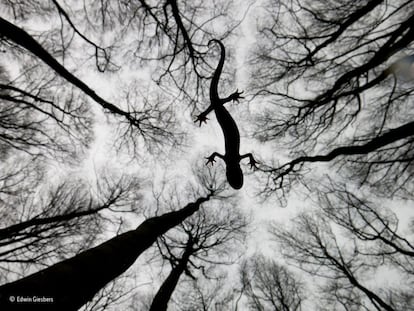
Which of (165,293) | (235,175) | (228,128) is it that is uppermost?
(228,128)

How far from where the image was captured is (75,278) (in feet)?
7.31

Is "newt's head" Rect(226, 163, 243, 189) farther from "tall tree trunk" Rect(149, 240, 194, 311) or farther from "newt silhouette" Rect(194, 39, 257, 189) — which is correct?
"tall tree trunk" Rect(149, 240, 194, 311)

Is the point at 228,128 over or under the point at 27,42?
under

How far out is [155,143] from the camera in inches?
268

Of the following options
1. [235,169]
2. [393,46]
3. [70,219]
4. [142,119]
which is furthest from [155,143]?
[393,46]

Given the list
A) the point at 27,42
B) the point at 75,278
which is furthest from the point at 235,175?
the point at 27,42

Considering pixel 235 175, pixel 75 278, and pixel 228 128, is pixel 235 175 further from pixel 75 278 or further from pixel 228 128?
pixel 75 278

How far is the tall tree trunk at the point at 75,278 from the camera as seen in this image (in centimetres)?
170

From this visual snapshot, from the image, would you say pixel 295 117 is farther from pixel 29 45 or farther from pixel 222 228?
pixel 29 45

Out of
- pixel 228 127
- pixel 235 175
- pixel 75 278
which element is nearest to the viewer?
pixel 75 278

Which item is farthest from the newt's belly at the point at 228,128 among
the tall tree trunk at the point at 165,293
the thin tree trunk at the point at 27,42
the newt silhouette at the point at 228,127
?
the tall tree trunk at the point at 165,293

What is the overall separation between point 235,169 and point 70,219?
6.45 metres

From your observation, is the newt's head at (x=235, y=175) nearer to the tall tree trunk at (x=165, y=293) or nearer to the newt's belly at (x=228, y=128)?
the newt's belly at (x=228, y=128)

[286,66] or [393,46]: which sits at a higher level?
[286,66]
